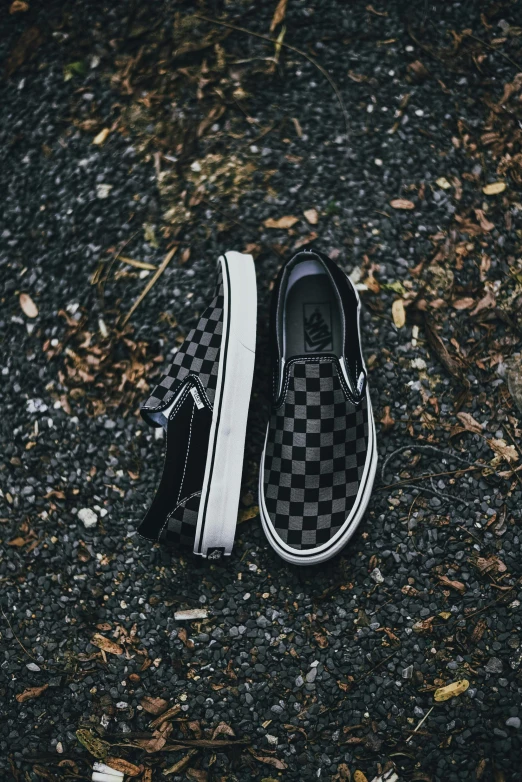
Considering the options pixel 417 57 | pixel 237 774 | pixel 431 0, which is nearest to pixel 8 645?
pixel 237 774

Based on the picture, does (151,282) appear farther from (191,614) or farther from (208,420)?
(191,614)

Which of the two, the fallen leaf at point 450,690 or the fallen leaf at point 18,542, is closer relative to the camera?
the fallen leaf at point 450,690

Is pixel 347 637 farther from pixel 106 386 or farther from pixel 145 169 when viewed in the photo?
pixel 145 169

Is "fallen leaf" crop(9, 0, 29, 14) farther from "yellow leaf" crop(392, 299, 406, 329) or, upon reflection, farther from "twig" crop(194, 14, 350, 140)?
"yellow leaf" crop(392, 299, 406, 329)

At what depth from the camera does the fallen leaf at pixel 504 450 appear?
1958 mm

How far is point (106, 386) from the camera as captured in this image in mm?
2125

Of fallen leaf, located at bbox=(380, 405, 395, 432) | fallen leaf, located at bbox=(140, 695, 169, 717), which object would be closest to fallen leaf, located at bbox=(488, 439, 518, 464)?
fallen leaf, located at bbox=(380, 405, 395, 432)

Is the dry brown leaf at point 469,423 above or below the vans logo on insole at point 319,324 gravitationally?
below

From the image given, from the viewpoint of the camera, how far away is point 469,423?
1990mm

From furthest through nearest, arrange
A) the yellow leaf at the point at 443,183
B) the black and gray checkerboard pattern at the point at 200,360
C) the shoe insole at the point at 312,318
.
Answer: the yellow leaf at the point at 443,183 < the shoe insole at the point at 312,318 < the black and gray checkerboard pattern at the point at 200,360

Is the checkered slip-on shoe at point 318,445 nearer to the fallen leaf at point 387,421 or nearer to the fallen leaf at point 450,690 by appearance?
the fallen leaf at point 387,421

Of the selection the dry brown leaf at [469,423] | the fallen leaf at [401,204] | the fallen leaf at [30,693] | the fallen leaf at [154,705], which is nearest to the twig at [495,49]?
the fallen leaf at [401,204]

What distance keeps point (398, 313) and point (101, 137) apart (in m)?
1.30

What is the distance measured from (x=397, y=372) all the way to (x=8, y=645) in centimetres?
160
